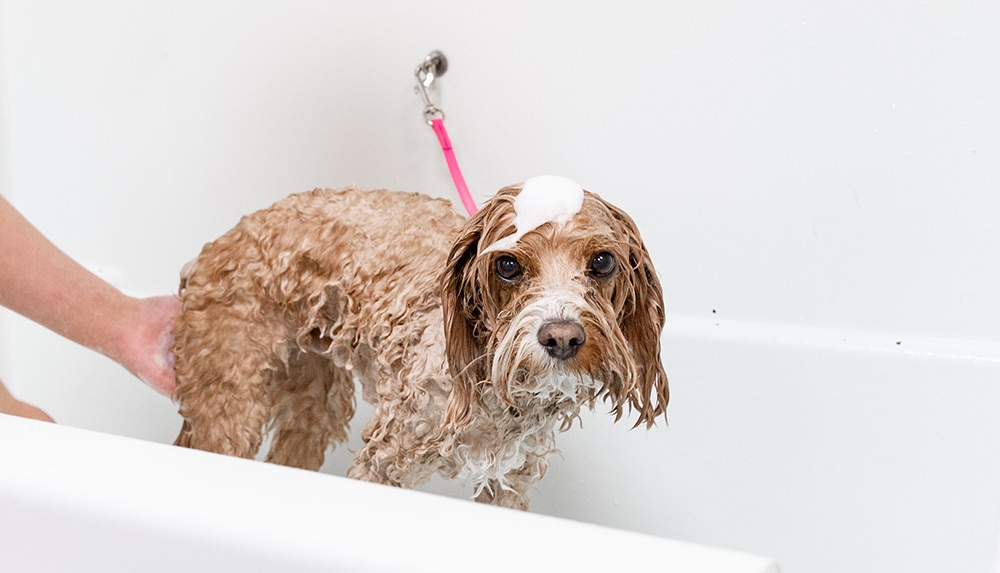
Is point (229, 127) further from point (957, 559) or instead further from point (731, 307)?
point (957, 559)

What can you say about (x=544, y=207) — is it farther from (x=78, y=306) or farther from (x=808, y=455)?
(x=78, y=306)

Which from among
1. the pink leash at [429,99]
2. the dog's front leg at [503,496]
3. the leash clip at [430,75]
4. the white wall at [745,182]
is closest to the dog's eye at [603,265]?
the dog's front leg at [503,496]

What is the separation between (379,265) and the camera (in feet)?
5.15

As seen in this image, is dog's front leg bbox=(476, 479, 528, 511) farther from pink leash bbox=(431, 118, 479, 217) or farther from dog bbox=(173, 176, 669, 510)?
pink leash bbox=(431, 118, 479, 217)

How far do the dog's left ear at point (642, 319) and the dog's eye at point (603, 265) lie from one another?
46 millimetres

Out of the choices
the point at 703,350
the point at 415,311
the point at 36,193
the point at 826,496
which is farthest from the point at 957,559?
the point at 36,193

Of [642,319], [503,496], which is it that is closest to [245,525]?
[642,319]

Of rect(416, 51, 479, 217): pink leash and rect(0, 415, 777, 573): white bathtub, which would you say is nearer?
rect(0, 415, 777, 573): white bathtub

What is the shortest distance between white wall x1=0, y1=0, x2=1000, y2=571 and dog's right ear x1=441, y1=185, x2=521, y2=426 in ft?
2.00

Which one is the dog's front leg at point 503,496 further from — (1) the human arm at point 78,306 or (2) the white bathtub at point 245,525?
(2) the white bathtub at point 245,525

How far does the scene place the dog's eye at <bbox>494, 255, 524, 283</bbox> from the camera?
4.11ft

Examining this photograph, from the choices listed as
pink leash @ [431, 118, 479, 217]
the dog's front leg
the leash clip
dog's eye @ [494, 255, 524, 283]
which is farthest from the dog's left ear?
the leash clip

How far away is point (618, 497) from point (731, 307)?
407 millimetres

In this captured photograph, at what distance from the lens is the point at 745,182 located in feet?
6.07
